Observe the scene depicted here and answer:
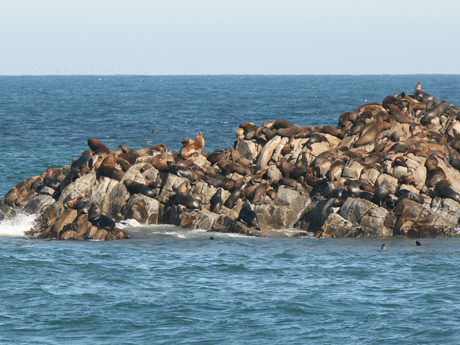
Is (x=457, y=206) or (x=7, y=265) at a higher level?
(x=457, y=206)

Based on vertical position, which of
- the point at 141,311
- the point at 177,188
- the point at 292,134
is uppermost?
the point at 292,134

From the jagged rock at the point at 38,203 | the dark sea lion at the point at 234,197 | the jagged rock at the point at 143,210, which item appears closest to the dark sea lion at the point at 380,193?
the dark sea lion at the point at 234,197

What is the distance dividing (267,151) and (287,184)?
3538 mm

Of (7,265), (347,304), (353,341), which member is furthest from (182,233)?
(353,341)

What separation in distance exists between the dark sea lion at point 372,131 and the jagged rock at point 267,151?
417cm

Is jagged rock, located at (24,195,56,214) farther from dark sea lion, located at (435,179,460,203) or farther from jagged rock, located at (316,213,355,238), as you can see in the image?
dark sea lion, located at (435,179,460,203)

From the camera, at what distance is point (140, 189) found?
2761 cm

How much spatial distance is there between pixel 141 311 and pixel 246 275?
439cm

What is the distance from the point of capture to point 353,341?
51.9 feet

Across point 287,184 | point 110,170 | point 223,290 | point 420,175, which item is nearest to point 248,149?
point 287,184

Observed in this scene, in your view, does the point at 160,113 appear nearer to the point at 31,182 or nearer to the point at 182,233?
the point at 31,182

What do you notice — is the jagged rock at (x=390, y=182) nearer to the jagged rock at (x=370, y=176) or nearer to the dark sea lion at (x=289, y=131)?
the jagged rock at (x=370, y=176)

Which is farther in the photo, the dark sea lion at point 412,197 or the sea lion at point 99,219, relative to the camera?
the sea lion at point 99,219

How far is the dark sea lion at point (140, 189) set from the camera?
27.6m
